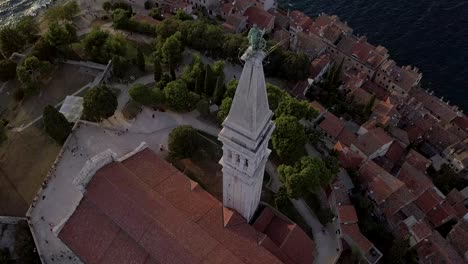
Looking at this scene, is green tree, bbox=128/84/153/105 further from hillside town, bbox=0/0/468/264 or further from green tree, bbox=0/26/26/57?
green tree, bbox=0/26/26/57

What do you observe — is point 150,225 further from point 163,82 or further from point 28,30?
point 28,30

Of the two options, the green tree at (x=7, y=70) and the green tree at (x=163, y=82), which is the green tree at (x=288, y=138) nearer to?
the green tree at (x=163, y=82)

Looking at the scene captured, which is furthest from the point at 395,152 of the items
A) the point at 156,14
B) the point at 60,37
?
the point at 60,37

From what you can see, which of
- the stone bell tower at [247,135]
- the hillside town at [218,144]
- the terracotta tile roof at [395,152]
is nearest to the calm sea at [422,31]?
the hillside town at [218,144]

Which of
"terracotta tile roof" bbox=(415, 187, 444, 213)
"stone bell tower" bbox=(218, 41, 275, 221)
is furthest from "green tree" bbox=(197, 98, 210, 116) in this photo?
"terracotta tile roof" bbox=(415, 187, 444, 213)

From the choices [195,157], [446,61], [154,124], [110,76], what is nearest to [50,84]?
[110,76]

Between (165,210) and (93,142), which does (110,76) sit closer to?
(93,142)

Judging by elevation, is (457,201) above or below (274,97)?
below
